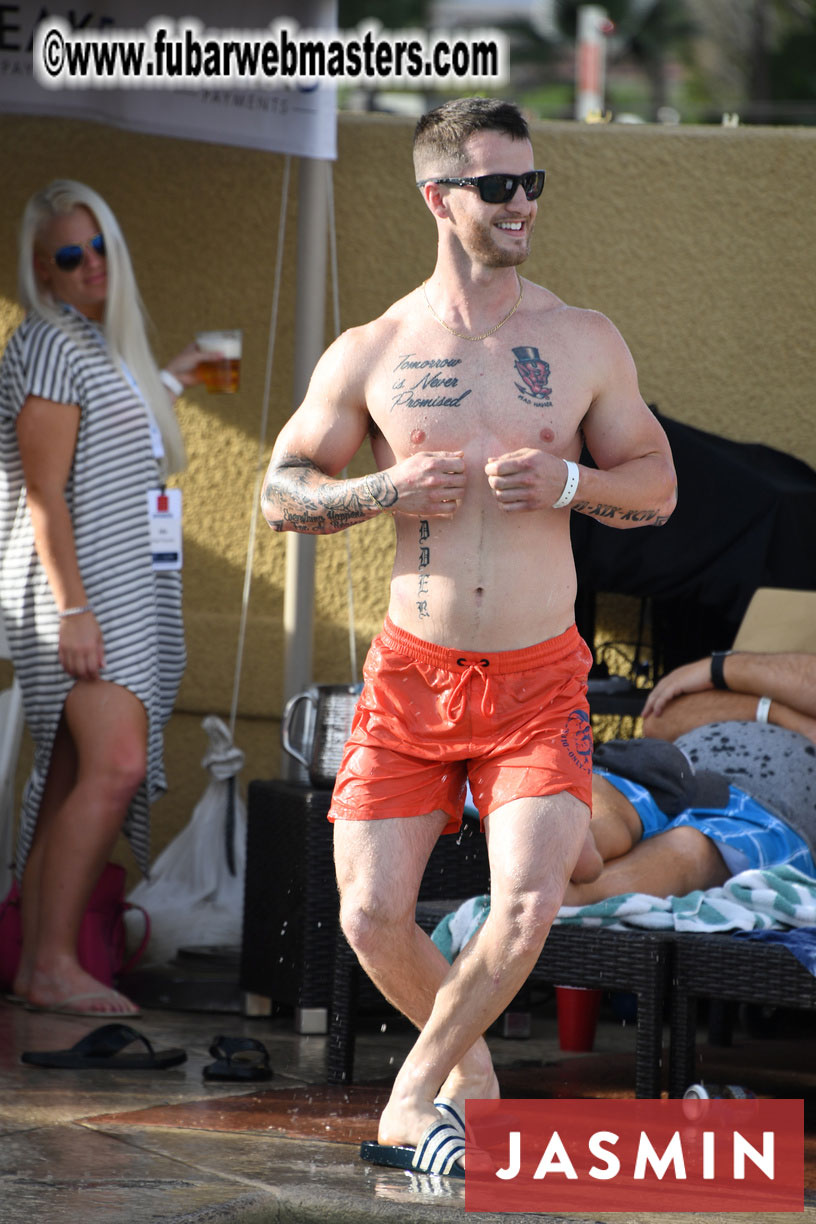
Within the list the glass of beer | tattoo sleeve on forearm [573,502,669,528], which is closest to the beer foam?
the glass of beer

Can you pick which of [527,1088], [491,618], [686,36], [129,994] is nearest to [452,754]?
[491,618]

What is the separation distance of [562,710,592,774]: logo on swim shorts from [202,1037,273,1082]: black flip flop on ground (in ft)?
4.82

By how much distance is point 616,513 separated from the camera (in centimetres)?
330

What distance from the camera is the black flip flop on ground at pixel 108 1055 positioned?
4301mm

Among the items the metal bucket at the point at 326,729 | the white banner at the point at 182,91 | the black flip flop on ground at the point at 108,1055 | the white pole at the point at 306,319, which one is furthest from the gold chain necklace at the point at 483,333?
the white pole at the point at 306,319

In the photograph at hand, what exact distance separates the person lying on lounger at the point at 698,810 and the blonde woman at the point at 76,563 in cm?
149

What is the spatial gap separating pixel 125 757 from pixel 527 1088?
Result: 5.10 feet

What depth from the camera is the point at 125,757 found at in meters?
5.00

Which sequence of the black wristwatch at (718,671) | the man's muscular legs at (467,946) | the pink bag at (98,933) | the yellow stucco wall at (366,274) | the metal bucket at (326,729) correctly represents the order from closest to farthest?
the man's muscular legs at (467,946) → the metal bucket at (326,729) → the black wristwatch at (718,671) → the pink bag at (98,933) → the yellow stucco wall at (366,274)

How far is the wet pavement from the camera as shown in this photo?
10.1 feet

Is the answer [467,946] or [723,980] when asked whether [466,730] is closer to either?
[467,946]

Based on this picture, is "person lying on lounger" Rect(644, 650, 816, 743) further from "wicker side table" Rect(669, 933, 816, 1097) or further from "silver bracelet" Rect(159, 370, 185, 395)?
"silver bracelet" Rect(159, 370, 185, 395)

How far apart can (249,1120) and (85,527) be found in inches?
77.8

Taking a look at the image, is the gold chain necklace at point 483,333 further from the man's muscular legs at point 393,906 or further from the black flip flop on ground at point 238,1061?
the black flip flop on ground at point 238,1061
